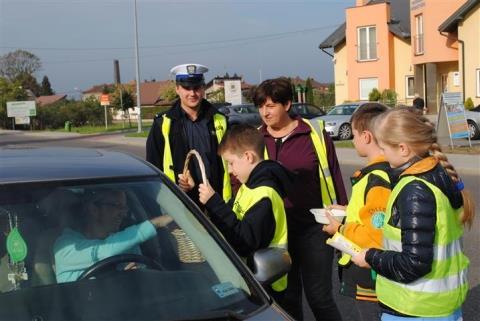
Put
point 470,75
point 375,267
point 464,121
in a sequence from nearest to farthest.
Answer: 1. point 375,267
2. point 464,121
3. point 470,75

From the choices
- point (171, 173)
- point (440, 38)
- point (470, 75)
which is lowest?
point (171, 173)

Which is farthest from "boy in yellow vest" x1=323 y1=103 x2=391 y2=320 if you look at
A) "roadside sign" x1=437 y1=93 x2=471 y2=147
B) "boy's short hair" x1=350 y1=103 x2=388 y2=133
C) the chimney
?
the chimney

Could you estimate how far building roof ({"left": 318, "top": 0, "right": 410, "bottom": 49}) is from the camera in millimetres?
37875

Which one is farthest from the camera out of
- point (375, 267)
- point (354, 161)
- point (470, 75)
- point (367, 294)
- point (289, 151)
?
point (470, 75)

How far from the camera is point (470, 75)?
29.5 m

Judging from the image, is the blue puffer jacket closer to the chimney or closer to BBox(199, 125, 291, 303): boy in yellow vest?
BBox(199, 125, 291, 303): boy in yellow vest

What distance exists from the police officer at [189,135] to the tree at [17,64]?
8304cm

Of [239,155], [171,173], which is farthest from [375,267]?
[171,173]

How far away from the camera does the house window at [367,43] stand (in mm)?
38325

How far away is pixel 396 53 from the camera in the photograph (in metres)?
38.5

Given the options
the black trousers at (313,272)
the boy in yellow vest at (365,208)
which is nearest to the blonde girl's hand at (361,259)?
the boy in yellow vest at (365,208)

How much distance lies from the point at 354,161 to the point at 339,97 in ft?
89.9

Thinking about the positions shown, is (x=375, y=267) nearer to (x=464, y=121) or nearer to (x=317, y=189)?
(x=317, y=189)

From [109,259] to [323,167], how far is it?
1.58 m
